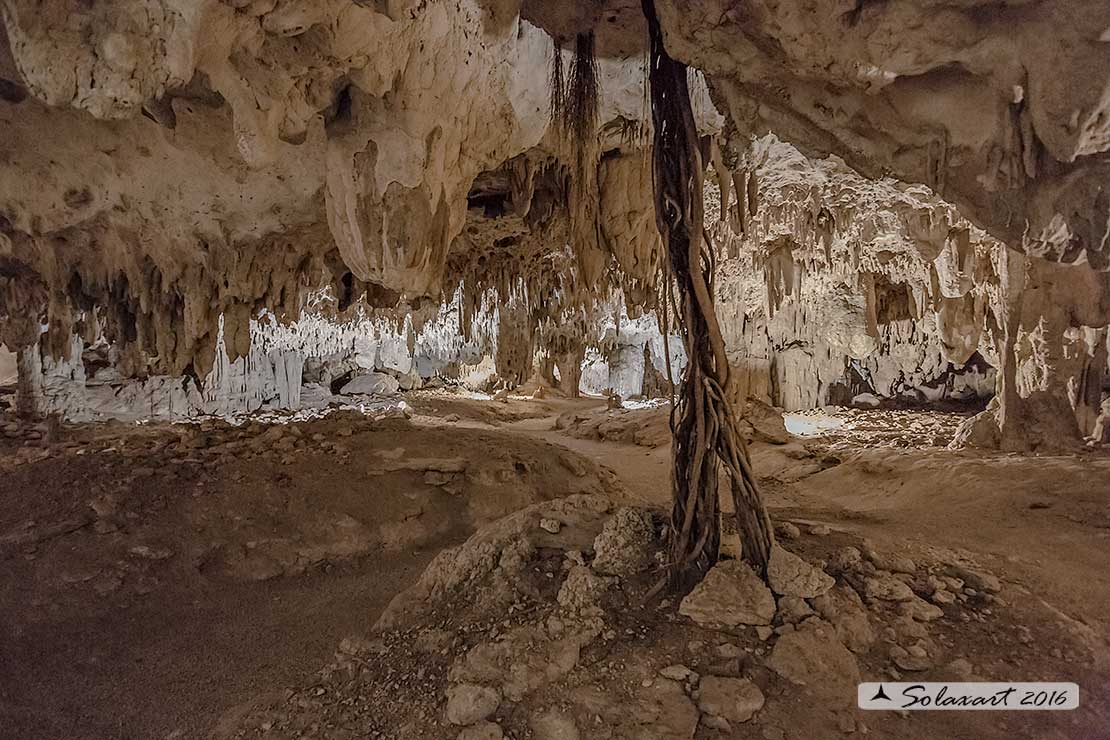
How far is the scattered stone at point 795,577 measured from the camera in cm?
217

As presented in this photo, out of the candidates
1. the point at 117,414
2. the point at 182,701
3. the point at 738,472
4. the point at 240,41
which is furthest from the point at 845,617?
the point at 117,414

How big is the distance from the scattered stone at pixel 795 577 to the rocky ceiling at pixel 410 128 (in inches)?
61.4

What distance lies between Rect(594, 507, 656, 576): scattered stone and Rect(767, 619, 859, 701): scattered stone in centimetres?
69

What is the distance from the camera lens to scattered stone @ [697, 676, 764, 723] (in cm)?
174

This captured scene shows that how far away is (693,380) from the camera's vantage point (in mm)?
2625

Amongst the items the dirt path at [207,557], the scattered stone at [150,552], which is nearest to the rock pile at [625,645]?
the dirt path at [207,557]

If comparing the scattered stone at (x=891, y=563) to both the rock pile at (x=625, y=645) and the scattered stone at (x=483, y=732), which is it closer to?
the rock pile at (x=625, y=645)

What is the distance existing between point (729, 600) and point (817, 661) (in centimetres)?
36

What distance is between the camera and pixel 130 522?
4.05 meters

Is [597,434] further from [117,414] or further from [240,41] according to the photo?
[117,414]

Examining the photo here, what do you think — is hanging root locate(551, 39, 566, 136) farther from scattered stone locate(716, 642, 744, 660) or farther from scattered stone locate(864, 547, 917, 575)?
scattered stone locate(716, 642, 744, 660)

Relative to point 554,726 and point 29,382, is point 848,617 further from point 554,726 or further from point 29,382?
point 29,382

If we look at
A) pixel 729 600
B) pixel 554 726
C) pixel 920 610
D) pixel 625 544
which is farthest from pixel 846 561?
pixel 554 726

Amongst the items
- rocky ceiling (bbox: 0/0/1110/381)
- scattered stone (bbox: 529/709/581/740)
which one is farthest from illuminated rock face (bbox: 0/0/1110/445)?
scattered stone (bbox: 529/709/581/740)
